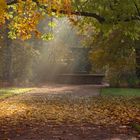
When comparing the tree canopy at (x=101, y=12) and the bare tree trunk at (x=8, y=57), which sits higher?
the tree canopy at (x=101, y=12)

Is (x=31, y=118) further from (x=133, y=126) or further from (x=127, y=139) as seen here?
(x=127, y=139)

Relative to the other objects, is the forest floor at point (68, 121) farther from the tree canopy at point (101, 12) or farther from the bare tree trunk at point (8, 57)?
the bare tree trunk at point (8, 57)

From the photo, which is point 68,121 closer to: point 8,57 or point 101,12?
point 101,12

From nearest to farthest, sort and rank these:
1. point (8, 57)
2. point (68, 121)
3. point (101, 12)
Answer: point (68, 121) < point (101, 12) < point (8, 57)

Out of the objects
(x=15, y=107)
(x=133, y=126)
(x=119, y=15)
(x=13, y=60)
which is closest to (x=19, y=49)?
(x=13, y=60)

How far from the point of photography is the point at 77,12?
17359 mm

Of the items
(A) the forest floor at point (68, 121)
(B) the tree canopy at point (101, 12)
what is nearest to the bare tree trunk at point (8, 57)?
(A) the forest floor at point (68, 121)

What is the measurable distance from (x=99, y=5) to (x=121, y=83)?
707 inches

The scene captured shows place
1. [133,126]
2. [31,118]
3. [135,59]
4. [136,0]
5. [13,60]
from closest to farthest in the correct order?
[133,126], [31,118], [136,0], [135,59], [13,60]

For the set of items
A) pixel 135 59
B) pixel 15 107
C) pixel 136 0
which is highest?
pixel 136 0

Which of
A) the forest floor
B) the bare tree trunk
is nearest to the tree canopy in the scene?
the forest floor

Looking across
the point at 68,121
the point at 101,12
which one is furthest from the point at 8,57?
the point at 68,121

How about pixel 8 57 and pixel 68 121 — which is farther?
pixel 8 57

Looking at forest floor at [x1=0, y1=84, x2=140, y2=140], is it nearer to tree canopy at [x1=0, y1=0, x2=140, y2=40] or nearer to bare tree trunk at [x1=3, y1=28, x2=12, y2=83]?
tree canopy at [x1=0, y1=0, x2=140, y2=40]
